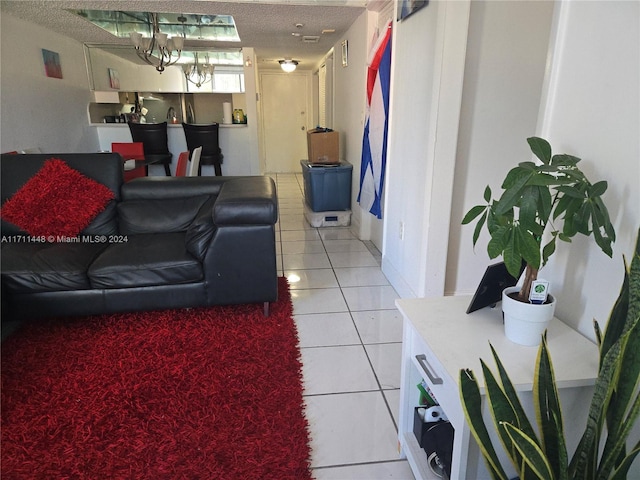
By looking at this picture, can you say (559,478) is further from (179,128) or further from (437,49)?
(179,128)

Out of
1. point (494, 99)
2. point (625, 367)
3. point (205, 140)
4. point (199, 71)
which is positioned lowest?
point (625, 367)

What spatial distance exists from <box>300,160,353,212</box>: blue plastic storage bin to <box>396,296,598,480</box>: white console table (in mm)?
3030

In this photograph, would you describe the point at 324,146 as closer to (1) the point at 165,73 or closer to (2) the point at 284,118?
(1) the point at 165,73

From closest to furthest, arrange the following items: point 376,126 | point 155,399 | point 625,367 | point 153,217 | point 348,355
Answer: point 625,367 → point 155,399 → point 348,355 → point 153,217 → point 376,126

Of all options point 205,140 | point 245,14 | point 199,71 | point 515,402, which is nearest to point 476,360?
point 515,402

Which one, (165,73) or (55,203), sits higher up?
(165,73)

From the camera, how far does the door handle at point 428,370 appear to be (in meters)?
1.03

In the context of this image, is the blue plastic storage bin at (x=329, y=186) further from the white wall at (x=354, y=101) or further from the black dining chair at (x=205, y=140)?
the black dining chair at (x=205, y=140)

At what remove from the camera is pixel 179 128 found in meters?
5.61

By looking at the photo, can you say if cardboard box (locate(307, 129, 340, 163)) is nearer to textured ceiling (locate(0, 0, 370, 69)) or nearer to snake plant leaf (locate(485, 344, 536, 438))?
textured ceiling (locate(0, 0, 370, 69))

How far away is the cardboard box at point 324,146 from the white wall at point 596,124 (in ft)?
10.9

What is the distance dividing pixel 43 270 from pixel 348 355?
62.6 inches

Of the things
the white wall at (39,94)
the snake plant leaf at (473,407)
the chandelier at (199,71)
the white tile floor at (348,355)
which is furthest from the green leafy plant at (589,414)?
the chandelier at (199,71)

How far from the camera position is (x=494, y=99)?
214cm
